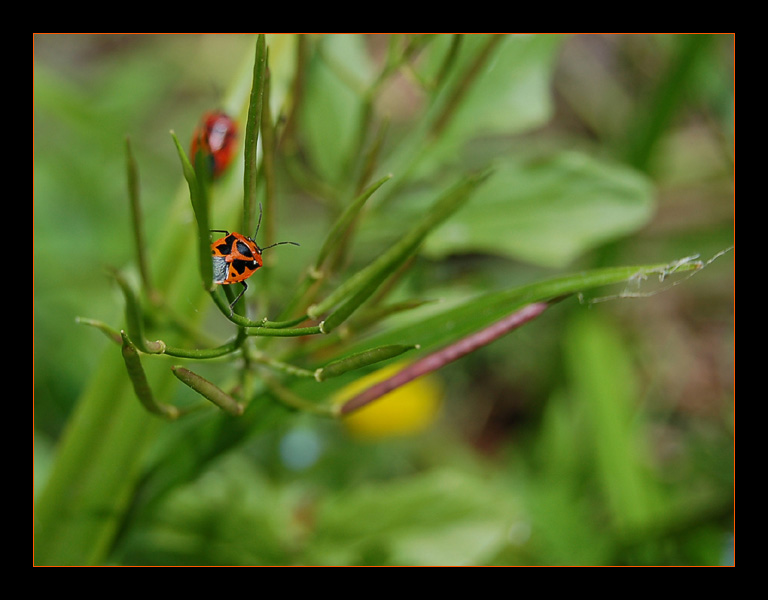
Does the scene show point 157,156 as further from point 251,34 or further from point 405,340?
point 405,340

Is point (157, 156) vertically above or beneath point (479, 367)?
above

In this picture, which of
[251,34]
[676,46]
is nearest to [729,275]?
[676,46]

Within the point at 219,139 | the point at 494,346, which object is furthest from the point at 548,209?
the point at 494,346

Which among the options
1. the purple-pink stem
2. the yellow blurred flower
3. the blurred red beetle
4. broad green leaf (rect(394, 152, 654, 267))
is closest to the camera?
the purple-pink stem

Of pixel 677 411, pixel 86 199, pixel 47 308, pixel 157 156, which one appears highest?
pixel 157 156

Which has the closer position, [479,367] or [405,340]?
[405,340]

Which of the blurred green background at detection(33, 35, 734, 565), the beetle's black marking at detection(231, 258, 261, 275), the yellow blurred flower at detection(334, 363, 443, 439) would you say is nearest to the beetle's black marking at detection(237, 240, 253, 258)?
the beetle's black marking at detection(231, 258, 261, 275)

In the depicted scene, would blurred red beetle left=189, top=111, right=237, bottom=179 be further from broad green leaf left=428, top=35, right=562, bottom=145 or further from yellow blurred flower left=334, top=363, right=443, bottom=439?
yellow blurred flower left=334, top=363, right=443, bottom=439
